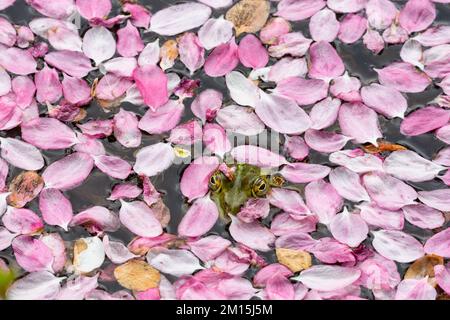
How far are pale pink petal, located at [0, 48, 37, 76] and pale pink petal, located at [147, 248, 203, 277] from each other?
36 centimetres

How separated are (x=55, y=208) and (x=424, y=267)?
536 millimetres

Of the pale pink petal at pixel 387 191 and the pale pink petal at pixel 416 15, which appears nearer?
the pale pink petal at pixel 387 191

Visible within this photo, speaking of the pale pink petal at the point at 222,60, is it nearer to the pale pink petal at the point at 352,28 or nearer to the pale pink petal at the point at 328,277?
the pale pink petal at the point at 352,28

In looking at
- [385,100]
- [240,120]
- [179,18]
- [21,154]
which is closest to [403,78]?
[385,100]

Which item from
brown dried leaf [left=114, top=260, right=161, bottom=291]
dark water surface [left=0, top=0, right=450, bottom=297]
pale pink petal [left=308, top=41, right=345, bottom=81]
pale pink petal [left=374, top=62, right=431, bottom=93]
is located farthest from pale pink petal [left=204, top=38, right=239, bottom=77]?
brown dried leaf [left=114, top=260, right=161, bottom=291]

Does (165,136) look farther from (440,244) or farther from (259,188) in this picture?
(440,244)

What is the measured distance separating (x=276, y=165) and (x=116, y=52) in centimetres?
32

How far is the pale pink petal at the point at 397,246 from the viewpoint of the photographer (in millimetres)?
1203

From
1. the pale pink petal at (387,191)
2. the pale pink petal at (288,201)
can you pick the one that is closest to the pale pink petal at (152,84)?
the pale pink petal at (288,201)

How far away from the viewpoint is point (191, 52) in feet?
4.41

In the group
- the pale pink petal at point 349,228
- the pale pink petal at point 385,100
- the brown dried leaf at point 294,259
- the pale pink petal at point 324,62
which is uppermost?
the pale pink petal at point 324,62

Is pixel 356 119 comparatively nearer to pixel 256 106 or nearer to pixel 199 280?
pixel 256 106

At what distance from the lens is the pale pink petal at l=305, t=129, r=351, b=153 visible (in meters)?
1.27

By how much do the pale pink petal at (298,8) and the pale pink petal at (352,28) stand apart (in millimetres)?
50
